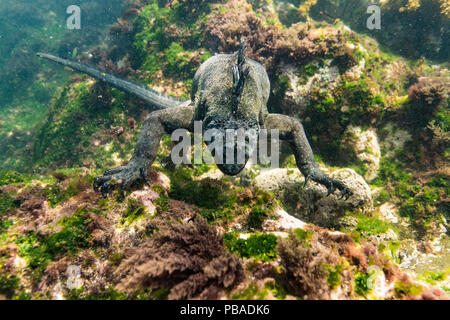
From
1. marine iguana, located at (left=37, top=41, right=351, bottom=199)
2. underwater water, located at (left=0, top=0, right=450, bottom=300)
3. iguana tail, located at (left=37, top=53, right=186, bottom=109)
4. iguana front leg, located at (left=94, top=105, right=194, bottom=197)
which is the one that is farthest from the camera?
iguana tail, located at (left=37, top=53, right=186, bottom=109)

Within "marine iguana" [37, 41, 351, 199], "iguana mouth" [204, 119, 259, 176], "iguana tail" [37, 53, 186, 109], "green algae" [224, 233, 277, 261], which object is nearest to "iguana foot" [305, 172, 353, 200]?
"marine iguana" [37, 41, 351, 199]

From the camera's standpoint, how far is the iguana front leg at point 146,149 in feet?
11.6

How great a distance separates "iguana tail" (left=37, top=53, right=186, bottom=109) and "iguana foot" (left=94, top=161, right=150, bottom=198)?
3001 millimetres

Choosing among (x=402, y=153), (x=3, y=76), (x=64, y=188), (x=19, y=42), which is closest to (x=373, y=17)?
(x=402, y=153)

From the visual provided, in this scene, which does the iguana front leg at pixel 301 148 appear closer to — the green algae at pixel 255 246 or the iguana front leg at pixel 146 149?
the iguana front leg at pixel 146 149

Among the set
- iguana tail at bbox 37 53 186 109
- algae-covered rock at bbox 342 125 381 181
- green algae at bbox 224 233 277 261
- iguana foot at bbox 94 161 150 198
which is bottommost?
green algae at bbox 224 233 277 261

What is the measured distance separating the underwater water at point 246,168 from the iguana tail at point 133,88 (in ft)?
0.17

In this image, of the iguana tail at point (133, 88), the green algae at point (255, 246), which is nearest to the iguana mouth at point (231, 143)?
the green algae at point (255, 246)

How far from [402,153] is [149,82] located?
860 centimetres

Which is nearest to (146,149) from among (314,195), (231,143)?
(231,143)

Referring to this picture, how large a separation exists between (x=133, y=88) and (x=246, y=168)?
4.72 meters

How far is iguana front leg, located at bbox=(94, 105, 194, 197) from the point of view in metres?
3.55

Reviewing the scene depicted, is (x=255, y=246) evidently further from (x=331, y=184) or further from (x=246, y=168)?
(x=246, y=168)

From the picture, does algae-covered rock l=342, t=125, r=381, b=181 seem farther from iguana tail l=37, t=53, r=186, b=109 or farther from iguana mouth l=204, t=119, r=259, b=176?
iguana tail l=37, t=53, r=186, b=109
